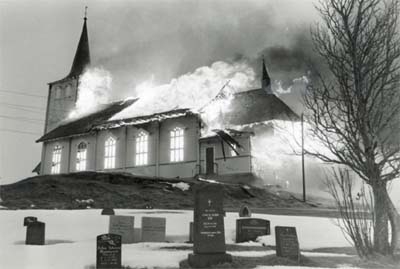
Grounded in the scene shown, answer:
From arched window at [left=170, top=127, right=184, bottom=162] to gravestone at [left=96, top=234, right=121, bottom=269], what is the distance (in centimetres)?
571

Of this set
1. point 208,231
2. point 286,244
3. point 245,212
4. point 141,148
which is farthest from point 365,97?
point 141,148

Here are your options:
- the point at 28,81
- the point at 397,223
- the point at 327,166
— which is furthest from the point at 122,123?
the point at 397,223

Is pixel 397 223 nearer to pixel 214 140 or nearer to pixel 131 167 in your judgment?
pixel 214 140

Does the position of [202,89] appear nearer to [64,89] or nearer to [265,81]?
[265,81]

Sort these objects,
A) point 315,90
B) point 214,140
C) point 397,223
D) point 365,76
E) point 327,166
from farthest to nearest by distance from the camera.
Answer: point 214,140 → point 327,166 → point 315,90 → point 365,76 → point 397,223

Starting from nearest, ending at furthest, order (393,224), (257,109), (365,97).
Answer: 1. (393,224)
2. (365,97)
3. (257,109)

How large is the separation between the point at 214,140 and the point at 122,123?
337 cm

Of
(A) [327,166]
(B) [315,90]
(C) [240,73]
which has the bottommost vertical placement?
(A) [327,166]

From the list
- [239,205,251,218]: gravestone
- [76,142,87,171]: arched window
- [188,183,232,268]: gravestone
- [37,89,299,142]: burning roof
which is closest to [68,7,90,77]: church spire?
[37,89,299,142]: burning roof

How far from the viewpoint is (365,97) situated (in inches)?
279

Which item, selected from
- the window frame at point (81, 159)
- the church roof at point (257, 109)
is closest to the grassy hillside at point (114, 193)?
the window frame at point (81, 159)

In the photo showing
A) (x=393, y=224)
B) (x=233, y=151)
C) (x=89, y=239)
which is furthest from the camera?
(x=233, y=151)

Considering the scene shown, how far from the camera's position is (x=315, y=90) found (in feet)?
25.3

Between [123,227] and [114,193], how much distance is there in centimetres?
447
